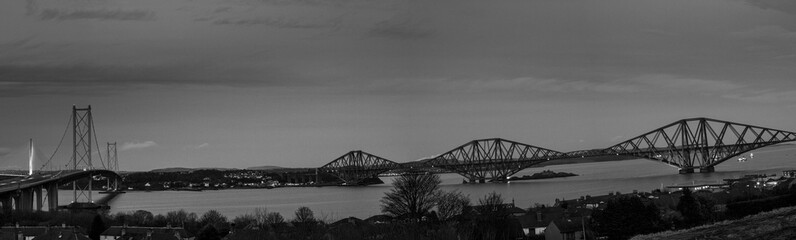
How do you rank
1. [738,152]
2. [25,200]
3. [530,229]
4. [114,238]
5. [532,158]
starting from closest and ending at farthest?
[530,229] → [114,238] → [25,200] → [738,152] → [532,158]

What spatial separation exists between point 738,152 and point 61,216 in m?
92.9

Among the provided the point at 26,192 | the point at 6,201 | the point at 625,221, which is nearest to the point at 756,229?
the point at 625,221

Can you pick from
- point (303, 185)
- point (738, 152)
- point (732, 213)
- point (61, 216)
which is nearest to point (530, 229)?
point (732, 213)

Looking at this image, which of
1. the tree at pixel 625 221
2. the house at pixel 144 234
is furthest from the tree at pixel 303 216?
the tree at pixel 625 221

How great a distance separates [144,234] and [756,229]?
110 feet

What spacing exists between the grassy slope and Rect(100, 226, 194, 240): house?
26.8m

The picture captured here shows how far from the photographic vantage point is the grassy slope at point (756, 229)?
9164 millimetres

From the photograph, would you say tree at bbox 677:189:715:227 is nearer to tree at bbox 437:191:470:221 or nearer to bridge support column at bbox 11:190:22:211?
tree at bbox 437:191:470:221

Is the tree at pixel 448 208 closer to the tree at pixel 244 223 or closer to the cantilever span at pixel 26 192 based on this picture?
the tree at pixel 244 223

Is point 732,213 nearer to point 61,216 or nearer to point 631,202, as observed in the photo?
point 631,202

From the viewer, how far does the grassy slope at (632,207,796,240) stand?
361 inches

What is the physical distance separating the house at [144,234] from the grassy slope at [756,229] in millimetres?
26799

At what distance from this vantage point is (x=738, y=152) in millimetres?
120000

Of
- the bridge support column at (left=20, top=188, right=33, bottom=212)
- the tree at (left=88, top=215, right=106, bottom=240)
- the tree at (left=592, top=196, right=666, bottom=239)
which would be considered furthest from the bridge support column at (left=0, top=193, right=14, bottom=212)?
the tree at (left=592, top=196, right=666, bottom=239)
